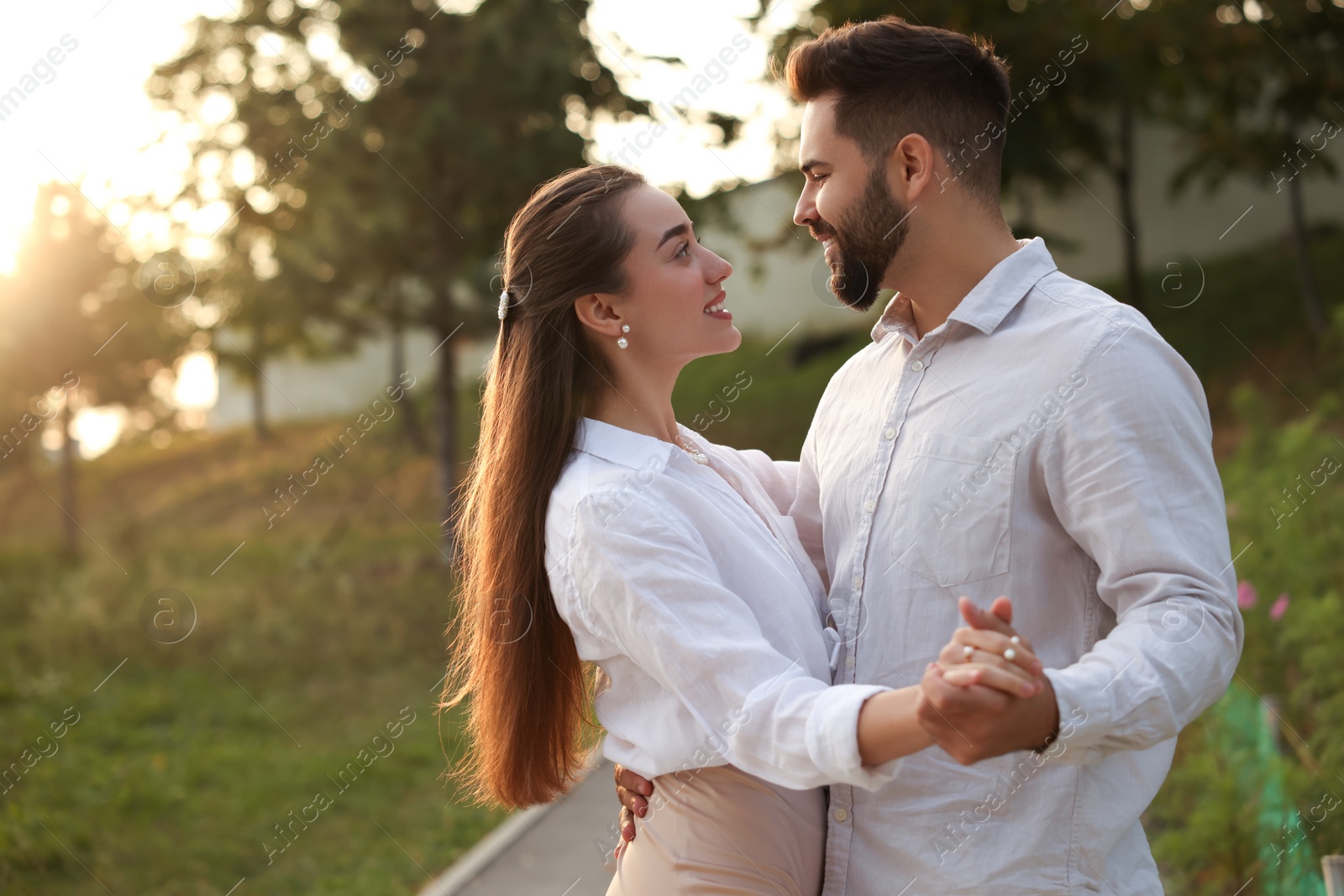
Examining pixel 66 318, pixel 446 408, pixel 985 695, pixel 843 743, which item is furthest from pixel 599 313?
pixel 66 318

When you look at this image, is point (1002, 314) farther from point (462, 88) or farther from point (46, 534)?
point (46, 534)

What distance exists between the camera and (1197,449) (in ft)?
6.34

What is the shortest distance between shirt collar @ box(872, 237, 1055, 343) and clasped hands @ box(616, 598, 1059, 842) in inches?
29.6

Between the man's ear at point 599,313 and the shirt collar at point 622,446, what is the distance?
8.1 inches

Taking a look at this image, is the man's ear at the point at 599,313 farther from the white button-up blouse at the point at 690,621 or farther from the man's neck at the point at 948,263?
the man's neck at the point at 948,263

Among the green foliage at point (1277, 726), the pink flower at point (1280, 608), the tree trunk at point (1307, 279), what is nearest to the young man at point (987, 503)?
the green foliage at point (1277, 726)

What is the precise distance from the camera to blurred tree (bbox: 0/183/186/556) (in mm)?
13812

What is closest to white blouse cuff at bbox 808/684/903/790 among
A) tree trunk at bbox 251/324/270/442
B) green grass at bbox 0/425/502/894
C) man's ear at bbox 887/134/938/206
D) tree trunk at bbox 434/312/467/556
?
man's ear at bbox 887/134/938/206

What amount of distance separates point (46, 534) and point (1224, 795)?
17.8 meters

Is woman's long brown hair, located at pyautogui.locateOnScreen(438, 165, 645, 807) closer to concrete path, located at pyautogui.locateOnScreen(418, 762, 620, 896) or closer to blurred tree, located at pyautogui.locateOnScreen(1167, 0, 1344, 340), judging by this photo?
concrete path, located at pyautogui.locateOnScreen(418, 762, 620, 896)

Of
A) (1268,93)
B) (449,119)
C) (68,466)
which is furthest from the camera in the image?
(68,466)

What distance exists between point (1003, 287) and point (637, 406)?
813 mm

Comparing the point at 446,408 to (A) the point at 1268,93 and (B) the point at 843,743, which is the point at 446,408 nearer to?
(B) the point at 843,743

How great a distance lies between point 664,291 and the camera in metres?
2.50
